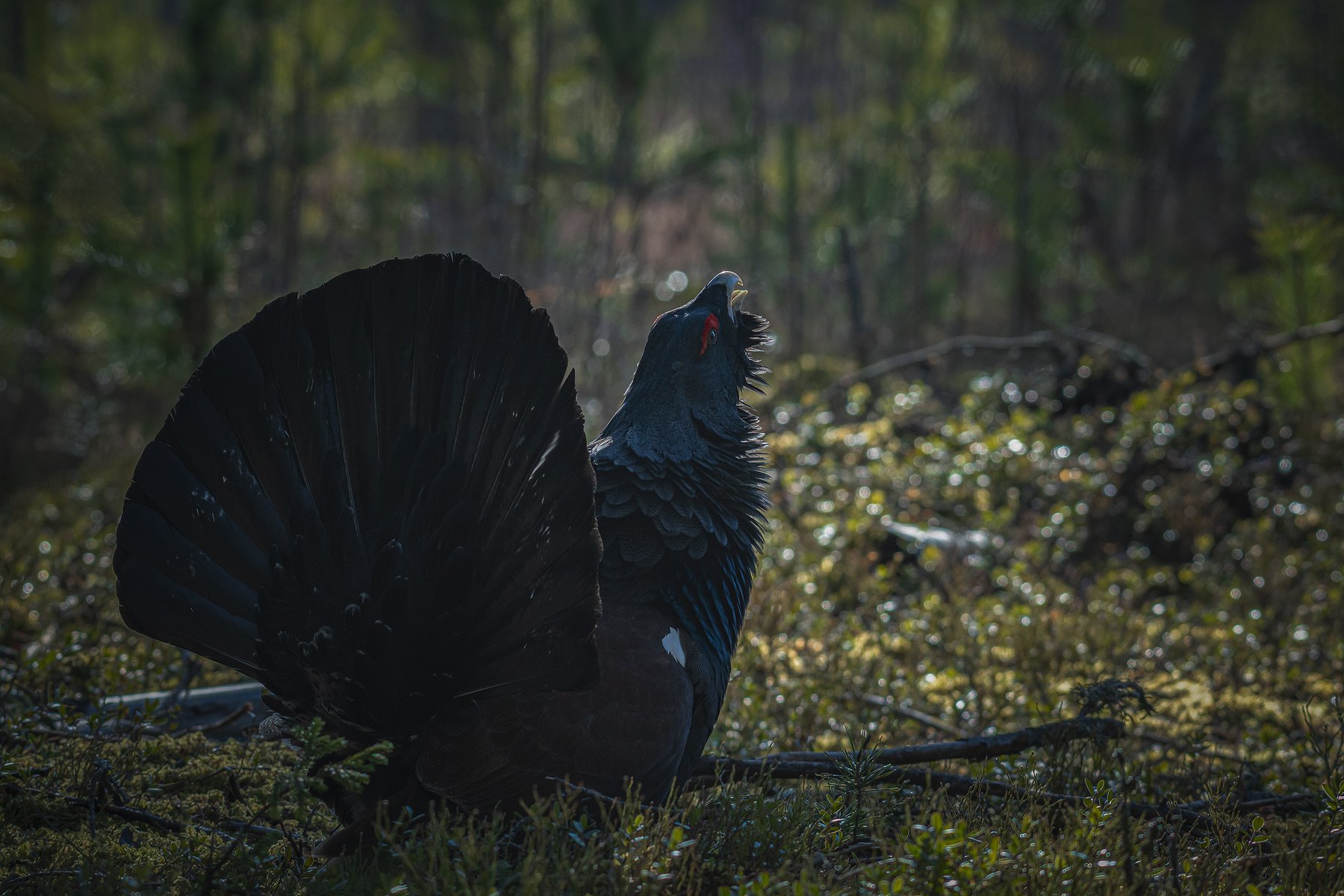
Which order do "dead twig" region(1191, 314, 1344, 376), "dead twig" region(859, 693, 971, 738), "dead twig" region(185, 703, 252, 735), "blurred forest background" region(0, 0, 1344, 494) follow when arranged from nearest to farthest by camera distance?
"dead twig" region(185, 703, 252, 735), "dead twig" region(859, 693, 971, 738), "dead twig" region(1191, 314, 1344, 376), "blurred forest background" region(0, 0, 1344, 494)

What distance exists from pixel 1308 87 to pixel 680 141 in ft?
26.6

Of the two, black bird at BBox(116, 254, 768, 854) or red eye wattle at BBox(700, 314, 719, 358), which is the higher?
red eye wattle at BBox(700, 314, 719, 358)

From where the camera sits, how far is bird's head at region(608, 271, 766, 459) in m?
3.22

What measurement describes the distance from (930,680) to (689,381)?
1984 mm

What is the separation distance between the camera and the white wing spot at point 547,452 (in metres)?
2.40

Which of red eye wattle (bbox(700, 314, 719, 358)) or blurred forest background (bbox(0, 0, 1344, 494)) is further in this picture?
blurred forest background (bbox(0, 0, 1344, 494))

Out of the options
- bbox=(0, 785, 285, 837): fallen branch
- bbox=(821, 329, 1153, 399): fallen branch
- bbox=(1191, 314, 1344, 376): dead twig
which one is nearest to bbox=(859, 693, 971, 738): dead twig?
bbox=(0, 785, 285, 837): fallen branch

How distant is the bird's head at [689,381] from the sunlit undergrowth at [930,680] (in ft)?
3.64

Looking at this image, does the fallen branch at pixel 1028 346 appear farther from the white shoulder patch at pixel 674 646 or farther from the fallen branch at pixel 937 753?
the white shoulder patch at pixel 674 646

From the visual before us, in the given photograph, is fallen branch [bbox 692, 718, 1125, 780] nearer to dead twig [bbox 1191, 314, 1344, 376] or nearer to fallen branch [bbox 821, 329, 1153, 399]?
fallen branch [bbox 821, 329, 1153, 399]

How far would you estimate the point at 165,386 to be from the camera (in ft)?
30.7

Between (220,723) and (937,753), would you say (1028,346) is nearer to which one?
(937,753)

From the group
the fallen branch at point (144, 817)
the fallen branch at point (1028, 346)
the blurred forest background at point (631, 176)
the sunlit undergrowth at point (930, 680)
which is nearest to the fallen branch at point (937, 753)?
the sunlit undergrowth at point (930, 680)

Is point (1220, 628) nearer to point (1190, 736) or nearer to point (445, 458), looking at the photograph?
point (1190, 736)
